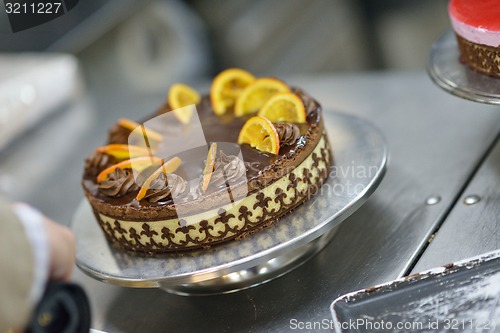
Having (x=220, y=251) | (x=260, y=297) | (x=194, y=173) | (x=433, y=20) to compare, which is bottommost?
(x=433, y=20)

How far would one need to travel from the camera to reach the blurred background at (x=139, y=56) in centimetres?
266

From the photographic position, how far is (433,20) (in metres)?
4.82

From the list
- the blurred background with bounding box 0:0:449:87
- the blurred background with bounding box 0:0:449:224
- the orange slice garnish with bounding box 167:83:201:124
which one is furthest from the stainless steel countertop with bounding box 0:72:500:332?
the blurred background with bounding box 0:0:449:87

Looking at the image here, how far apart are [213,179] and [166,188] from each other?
114 mm

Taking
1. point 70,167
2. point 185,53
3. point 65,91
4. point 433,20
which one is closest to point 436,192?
point 70,167

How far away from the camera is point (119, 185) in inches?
66.6

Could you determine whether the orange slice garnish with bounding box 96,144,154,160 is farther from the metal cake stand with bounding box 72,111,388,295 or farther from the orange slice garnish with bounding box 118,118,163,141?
the metal cake stand with bounding box 72,111,388,295

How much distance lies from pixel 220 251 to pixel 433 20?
370 cm

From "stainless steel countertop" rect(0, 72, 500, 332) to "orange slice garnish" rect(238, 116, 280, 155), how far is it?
315 mm

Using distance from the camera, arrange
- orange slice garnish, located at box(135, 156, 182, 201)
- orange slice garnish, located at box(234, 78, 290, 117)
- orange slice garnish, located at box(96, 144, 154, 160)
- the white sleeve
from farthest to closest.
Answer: orange slice garnish, located at box(234, 78, 290, 117) → orange slice garnish, located at box(96, 144, 154, 160) → orange slice garnish, located at box(135, 156, 182, 201) → the white sleeve

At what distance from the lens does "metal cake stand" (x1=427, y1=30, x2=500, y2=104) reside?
66.3 inches

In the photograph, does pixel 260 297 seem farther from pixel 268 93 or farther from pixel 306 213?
pixel 268 93

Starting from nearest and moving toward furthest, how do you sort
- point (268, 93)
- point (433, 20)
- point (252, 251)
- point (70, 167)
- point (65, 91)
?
1. point (252, 251)
2. point (268, 93)
3. point (70, 167)
4. point (65, 91)
5. point (433, 20)

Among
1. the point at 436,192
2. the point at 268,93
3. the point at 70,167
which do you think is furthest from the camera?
the point at 70,167
